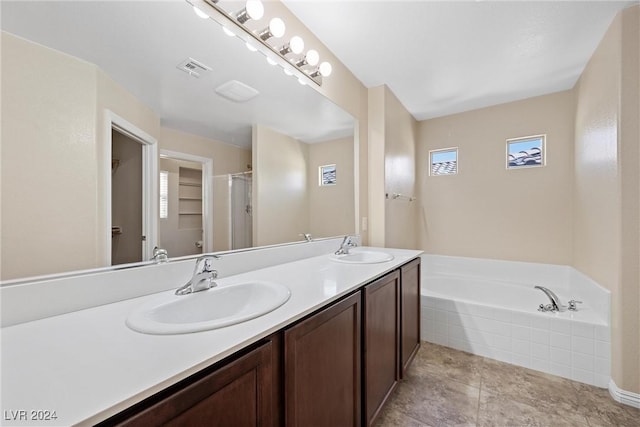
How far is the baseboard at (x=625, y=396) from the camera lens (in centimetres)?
152

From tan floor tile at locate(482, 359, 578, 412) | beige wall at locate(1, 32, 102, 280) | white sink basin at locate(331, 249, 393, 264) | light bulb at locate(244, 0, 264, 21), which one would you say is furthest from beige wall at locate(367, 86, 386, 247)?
beige wall at locate(1, 32, 102, 280)

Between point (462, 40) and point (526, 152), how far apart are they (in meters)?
1.68

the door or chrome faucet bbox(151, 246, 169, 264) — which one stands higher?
the door

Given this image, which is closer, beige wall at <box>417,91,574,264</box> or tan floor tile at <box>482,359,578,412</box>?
tan floor tile at <box>482,359,578,412</box>

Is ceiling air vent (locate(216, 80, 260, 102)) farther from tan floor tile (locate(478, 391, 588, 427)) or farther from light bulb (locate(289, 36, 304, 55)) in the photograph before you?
tan floor tile (locate(478, 391, 588, 427))

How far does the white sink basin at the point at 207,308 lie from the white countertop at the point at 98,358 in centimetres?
2

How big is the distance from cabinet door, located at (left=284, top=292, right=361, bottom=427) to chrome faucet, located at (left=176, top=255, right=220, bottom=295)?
0.42 metres

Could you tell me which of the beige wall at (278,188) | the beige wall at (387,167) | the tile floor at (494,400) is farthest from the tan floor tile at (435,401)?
the beige wall at (278,188)

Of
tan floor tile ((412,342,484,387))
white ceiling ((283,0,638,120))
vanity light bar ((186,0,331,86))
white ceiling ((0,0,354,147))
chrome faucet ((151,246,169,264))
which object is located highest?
white ceiling ((283,0,638,120))

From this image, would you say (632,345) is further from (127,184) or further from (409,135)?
(127,184)

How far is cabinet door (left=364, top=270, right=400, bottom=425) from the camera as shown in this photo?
1165 millimetres

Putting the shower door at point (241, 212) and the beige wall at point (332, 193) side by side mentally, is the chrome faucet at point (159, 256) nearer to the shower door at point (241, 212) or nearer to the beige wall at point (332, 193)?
the shower door at point (241, 212)

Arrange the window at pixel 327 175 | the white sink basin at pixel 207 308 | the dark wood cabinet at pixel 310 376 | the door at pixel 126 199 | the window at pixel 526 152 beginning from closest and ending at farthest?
the dark wood cabinet at pixel 310 376 < the white sink basin at pixel 207 308 < the door at pixel 126 199 < the window at pixel 327 175 < the window at pixel 526 152

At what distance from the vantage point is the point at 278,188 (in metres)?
1.59
